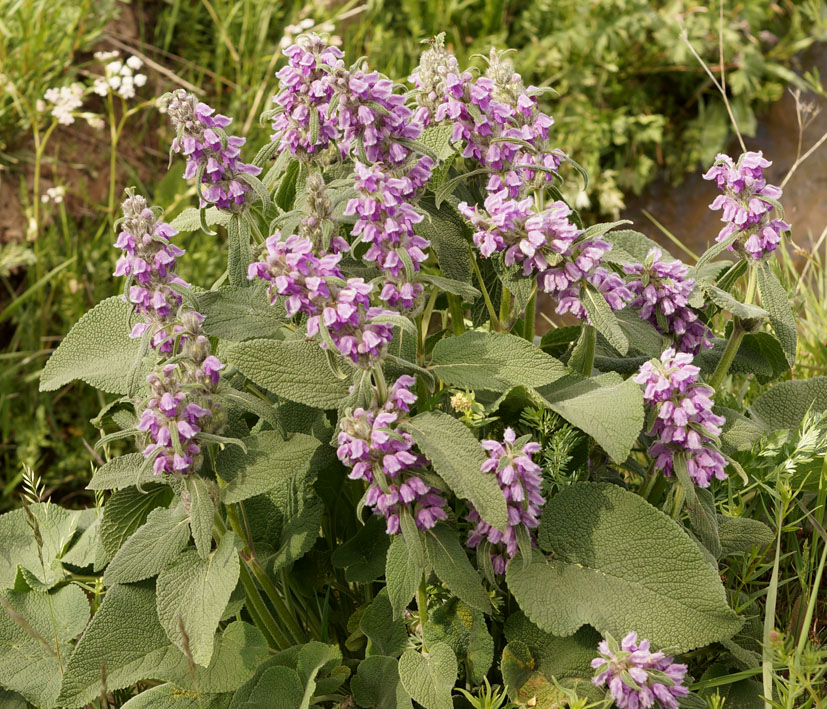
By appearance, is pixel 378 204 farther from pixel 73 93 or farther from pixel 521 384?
pixel 73 93

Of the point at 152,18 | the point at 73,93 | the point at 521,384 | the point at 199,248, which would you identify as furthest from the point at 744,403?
the point at 152,18

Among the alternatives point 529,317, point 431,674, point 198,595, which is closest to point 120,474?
point 198,595

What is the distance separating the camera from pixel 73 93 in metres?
3.26

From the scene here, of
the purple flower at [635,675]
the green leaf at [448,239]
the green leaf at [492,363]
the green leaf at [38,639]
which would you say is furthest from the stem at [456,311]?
the green leaf at [38,639]

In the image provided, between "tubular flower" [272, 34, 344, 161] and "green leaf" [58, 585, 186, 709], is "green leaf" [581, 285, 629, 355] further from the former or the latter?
"green leaf" [58, 585, 186, 709]

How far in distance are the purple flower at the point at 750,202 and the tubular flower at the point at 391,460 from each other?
70 cm

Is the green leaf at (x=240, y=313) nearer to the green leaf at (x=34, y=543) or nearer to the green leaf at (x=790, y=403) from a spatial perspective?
the green leaf at (x=34, y=543)

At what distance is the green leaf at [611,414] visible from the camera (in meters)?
1.41

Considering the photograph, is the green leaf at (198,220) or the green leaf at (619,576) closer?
the green leaf at (619,576)

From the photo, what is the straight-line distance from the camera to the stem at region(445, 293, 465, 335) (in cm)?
182

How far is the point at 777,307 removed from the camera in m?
1.75

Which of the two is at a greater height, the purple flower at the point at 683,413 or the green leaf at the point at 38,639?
the purple flower at the point at 683,413

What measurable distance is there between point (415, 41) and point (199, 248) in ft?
5.03

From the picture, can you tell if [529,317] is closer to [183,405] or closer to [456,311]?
[456,311]
